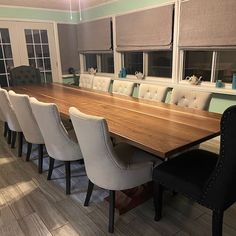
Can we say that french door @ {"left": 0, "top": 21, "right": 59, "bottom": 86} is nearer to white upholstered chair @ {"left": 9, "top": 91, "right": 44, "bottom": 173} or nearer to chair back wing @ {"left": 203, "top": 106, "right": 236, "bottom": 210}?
white upholstered chair @ {"left": 9, "top": 91, "right": 44, "bottom": 173}

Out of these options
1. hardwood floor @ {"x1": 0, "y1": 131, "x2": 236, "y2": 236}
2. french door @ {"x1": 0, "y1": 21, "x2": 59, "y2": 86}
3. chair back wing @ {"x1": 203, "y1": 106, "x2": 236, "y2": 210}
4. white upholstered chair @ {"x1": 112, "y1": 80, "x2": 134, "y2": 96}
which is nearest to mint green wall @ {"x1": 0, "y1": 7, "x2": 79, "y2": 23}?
french door @ {"x1": 0, "y1": 21, "x2": 59, "y2": 86}

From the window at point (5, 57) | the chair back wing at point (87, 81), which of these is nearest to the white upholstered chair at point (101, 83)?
the chair back wing at point (87, 81)

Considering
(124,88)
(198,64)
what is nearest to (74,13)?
(124,88)

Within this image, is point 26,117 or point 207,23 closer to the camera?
point 26,117

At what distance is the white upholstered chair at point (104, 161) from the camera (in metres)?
1.41

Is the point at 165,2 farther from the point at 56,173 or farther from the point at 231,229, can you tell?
the point at 231,229

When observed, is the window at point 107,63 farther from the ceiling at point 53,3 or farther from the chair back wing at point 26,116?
the chair back wing at point 26,116

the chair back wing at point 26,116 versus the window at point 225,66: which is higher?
the window at point 225,66

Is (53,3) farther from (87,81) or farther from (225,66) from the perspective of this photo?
(225,66)

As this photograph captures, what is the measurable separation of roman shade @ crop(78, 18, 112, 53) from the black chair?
3.76 metres

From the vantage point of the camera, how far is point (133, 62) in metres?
4.84

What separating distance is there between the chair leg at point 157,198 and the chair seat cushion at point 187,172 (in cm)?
11

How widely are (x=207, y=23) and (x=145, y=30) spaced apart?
1221mm

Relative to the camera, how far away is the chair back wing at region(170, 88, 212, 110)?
2343 millimetres
